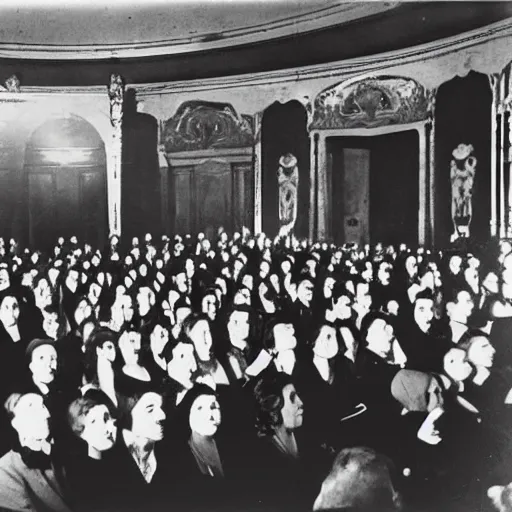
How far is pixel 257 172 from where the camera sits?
15.3 feet

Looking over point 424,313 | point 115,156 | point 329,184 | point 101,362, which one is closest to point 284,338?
point 424,313

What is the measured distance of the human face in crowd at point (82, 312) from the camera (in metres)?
3.91

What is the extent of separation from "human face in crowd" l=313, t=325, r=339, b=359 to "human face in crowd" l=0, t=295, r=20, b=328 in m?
1.84

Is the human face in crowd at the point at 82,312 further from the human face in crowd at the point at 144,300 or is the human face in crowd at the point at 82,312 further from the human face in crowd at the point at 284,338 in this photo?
the human face in crowd at the point at 284,338

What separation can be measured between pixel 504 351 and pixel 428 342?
0.41 meters

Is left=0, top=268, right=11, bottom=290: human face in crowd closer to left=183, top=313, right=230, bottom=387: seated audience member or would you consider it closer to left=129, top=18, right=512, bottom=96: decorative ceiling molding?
left=183, top=313, right=230, bottom=387: seated audience member

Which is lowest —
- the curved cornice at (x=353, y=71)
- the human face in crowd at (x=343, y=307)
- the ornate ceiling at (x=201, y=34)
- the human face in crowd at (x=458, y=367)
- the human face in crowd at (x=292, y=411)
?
the human face in crowd at (x=292, y=411)

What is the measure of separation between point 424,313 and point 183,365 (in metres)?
1.56

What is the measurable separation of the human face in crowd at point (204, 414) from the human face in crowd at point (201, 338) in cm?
48

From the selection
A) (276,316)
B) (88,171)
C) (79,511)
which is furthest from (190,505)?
(88,171)

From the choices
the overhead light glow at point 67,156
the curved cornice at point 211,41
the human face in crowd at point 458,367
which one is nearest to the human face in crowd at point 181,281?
the overhead light glow at point 67,156

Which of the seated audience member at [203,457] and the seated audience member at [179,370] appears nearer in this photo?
the seated audience member at [203,457]

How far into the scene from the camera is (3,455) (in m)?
3.01

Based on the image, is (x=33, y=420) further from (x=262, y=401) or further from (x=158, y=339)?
(x=262, y=401)
